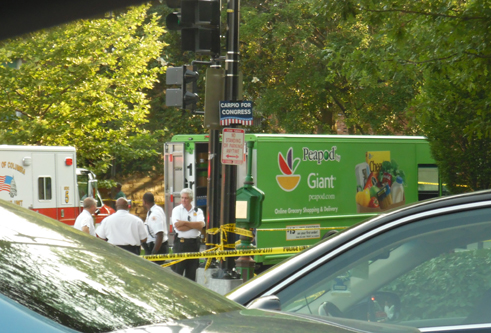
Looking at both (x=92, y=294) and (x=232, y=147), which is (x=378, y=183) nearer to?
(x=232, y=147)

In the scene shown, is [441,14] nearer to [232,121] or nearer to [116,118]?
[232,121]

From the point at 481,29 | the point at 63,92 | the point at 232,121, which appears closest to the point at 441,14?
the point at 481,29

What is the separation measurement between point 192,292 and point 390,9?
274 inches

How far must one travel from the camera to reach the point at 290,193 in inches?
548

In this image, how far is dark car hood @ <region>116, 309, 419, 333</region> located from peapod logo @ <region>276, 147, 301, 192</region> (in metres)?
11.5

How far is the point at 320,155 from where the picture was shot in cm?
1460

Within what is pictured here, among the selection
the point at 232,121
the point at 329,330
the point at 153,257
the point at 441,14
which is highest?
the point at 441,14

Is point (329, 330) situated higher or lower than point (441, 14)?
lower

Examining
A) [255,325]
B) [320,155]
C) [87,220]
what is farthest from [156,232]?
[255,325]

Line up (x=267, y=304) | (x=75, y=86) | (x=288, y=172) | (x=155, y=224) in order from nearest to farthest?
(x=267, y=304) < (x=155, y=224) < (x=288, y=172) < (x=75, y=86)

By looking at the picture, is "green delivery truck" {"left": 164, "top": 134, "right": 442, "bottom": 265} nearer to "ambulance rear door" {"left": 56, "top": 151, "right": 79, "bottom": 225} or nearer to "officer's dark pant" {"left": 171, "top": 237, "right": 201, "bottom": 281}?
"officer's dark pant" {"left": 171, "top": 237, "right": 201, "bottom": 281}

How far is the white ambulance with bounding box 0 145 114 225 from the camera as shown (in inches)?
630

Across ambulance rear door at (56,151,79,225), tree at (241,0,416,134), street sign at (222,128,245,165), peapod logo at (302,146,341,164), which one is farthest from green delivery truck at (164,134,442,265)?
tree at (241,0,416,134)

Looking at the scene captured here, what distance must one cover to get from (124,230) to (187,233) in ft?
4.47
